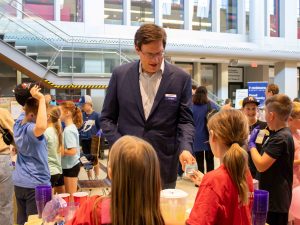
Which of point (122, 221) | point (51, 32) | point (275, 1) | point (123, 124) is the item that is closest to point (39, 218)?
point (123, 124)

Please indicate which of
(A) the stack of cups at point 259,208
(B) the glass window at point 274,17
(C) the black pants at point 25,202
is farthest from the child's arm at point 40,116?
(B) the glass window at point 274,17

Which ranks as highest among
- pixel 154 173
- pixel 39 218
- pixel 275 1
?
pixel 275 1

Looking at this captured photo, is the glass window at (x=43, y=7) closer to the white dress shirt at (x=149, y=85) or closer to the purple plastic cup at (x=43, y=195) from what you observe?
the white dress shirt at (x=149, y=85)

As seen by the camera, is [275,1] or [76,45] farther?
[275,1]

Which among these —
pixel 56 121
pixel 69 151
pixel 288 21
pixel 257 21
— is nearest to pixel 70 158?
pixel 69 151

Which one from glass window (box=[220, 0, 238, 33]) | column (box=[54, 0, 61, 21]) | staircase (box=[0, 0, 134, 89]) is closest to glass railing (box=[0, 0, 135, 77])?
staircase (box=[0, 0, 134, 89])

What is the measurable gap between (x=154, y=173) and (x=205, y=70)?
50.0ft

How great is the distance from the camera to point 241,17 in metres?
15.4

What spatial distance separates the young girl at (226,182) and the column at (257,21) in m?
13.6

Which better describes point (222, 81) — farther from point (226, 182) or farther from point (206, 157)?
point (226, 182)

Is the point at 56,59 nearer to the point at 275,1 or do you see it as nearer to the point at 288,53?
the point at 288,53

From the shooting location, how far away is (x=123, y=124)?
7.90ft

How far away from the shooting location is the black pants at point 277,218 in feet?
9.30

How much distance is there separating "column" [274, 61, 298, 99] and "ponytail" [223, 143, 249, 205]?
47.7 ft
